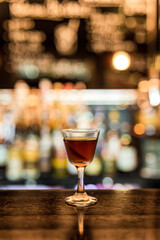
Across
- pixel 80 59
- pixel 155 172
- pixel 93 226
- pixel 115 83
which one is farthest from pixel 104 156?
pixel 93 226

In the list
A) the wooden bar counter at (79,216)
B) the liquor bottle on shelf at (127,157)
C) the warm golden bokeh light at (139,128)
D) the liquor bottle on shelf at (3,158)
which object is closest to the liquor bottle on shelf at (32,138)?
the liquor bottle on shelf at (3,158)

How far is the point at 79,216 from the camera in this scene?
2.06 feet

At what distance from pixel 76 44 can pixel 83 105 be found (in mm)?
485

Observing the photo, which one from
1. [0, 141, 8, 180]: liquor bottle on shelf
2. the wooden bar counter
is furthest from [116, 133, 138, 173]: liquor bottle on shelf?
the wooden bar counter

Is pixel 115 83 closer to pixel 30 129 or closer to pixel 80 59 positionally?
pixel 80 59

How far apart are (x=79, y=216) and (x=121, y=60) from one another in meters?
2.11

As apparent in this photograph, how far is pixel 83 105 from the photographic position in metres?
2.69

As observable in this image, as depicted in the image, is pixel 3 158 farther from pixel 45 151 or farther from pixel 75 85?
pixel 75 85

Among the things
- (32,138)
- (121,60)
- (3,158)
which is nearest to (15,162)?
(3,158)

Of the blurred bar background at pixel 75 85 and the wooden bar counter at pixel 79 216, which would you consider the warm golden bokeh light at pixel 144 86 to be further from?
the wooden bar counter at pixel 79 216

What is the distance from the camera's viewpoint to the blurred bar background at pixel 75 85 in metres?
2.48

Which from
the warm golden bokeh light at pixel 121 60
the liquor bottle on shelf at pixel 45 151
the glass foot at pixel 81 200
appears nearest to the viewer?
the glass foot at pixel 81 200

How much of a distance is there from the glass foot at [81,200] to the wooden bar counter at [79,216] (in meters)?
0.02

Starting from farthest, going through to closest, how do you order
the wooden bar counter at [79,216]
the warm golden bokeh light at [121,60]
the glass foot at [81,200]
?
the warm golden bokeh light at [121,60] < the glass foot at [81,200] < the wooden bar counter at [79,216]
